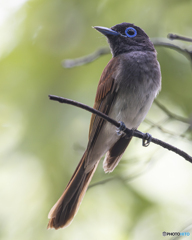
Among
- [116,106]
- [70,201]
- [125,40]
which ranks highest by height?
[125,40]

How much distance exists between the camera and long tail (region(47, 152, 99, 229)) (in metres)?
3.49

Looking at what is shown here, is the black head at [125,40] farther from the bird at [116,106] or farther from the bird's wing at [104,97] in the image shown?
the bird's wing at [104,97]

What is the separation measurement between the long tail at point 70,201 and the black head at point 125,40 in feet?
4.91

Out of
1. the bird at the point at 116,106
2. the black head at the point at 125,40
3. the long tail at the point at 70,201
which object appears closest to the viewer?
the long tail at the point at 70,201

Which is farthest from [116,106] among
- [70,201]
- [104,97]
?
[70,201]

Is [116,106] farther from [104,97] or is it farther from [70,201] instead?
[70,201]

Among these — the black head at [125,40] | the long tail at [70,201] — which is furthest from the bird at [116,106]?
the black head at [125,40]

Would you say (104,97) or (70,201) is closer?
(70,201)

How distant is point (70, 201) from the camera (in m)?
3.69

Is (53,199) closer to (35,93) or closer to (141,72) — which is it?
(35,93)

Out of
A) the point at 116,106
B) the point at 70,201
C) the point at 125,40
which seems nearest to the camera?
the point at 70,201

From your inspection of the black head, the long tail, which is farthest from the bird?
the black head

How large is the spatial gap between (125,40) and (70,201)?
212 cm

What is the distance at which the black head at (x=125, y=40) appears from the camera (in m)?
4.39
